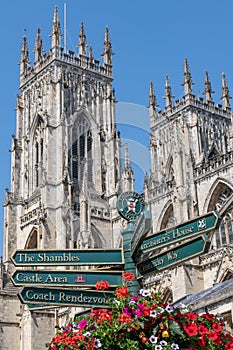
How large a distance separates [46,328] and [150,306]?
34.4m

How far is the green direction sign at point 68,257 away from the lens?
7.57m

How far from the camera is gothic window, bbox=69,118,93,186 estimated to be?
170 feet

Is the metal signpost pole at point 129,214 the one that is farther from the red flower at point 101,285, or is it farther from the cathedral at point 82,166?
the cathedral at point 82,166

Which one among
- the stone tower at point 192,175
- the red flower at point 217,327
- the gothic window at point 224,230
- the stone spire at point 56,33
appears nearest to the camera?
the red flower at point 217,327

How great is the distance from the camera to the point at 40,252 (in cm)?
766

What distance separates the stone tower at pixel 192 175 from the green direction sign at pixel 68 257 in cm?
2311

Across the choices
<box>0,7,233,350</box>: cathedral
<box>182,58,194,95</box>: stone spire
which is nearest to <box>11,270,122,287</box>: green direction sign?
<box>0,7,233,350</box>: cathedral

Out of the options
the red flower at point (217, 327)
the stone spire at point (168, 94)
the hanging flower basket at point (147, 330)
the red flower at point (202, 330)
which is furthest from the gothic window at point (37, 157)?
the red flower at point (202, 330)

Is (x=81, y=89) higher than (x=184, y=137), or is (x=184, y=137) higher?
(x=81, y=89)

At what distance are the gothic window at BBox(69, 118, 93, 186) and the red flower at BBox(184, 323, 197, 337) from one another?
44.7 m

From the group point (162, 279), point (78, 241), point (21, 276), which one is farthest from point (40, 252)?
point (78, 241)

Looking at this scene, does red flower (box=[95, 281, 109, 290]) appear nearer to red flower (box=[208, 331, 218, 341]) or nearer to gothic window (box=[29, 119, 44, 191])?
red flower (box=[208, 331, 218, 341])

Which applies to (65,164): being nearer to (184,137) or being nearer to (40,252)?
(184,137)

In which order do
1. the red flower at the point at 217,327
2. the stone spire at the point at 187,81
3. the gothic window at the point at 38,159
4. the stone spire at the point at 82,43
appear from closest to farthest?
the red flower at the point at 217,327 < the gothic window at the point at 38,159 < the stone spire at the point at 82,43 < the stone spire at the point at 187,81
